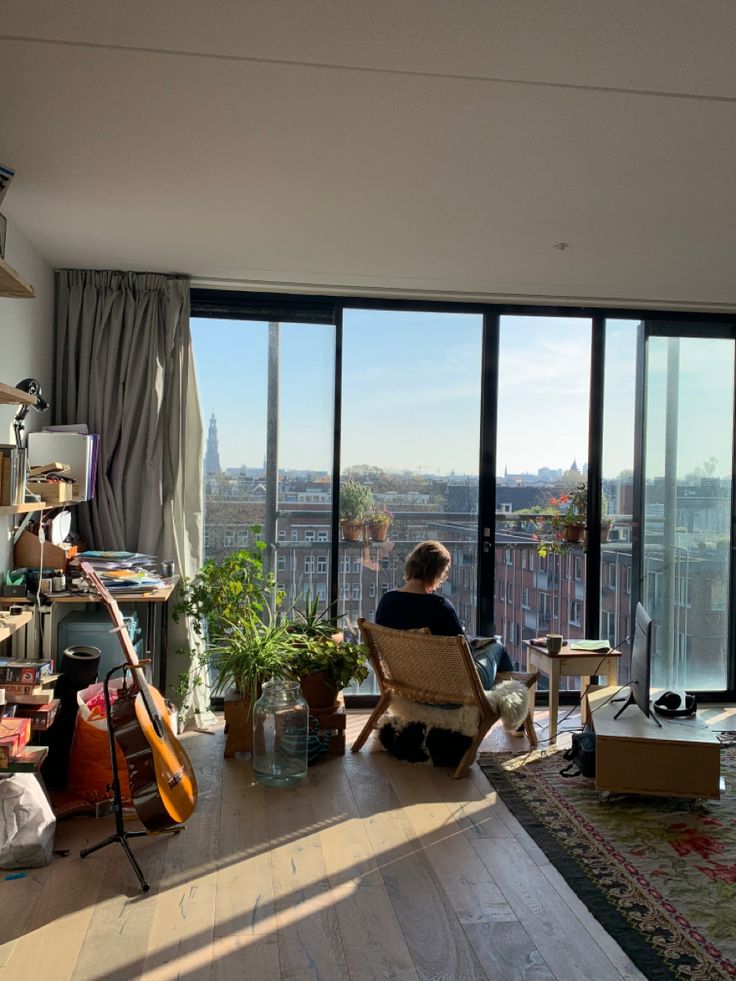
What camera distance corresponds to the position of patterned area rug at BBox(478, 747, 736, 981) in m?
2.63

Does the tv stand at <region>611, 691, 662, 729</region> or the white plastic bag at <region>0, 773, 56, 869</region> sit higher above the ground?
the tv stand at <region>611, 691, 662, 729</region>

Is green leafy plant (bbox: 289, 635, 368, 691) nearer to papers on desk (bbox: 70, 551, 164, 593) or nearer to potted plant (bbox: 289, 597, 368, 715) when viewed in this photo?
potted plant (bbox: 289, 597, 368, 715)

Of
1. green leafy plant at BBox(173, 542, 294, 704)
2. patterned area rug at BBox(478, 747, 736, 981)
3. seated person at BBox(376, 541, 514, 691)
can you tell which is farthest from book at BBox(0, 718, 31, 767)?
patterned area rug at BBox(478, 747, 736, 981)

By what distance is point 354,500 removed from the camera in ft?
17.6

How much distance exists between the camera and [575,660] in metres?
4.84

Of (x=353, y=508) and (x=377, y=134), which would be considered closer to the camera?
(x=377, y=134)

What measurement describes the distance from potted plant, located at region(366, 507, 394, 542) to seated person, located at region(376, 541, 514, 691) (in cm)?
85

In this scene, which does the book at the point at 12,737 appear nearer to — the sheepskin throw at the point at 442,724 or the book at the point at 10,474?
the book at the point at 10,474

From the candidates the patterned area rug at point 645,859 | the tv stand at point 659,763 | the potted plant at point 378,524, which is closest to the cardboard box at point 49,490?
the potted plant at point 378,524

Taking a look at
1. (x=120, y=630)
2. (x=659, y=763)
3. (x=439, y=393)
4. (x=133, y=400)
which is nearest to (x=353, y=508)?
(x=439, y=393)

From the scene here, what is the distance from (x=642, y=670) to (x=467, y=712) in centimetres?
82

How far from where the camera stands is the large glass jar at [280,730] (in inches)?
162

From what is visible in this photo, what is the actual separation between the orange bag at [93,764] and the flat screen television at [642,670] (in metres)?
2.17

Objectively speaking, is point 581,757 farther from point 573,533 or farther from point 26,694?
A: point 26,694
